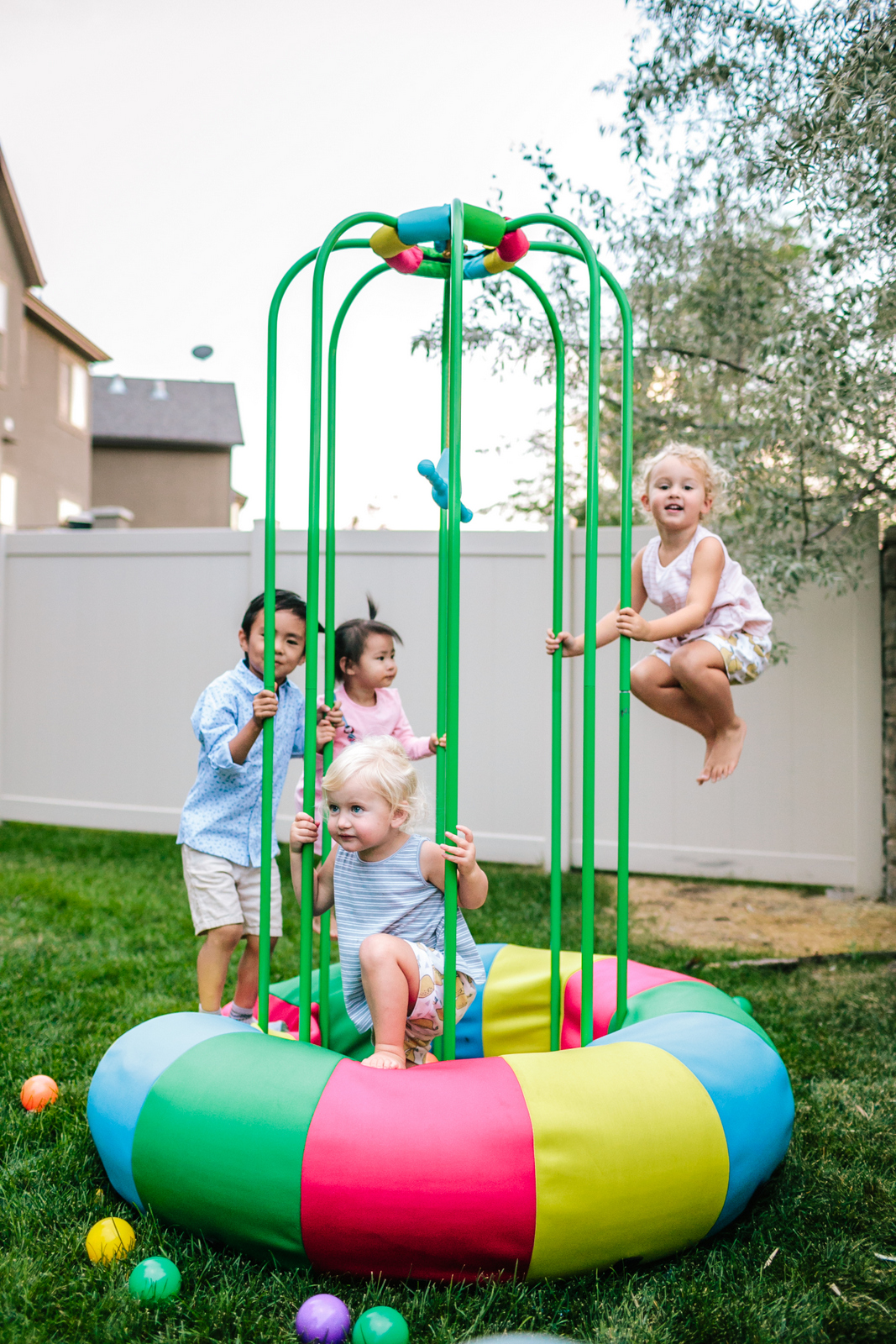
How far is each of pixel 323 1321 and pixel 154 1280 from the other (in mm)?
341

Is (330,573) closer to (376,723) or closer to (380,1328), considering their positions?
(376,723)

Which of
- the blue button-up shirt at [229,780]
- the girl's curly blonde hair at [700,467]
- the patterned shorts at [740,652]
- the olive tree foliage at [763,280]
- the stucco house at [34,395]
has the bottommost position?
the blue button-up shirt at [229,780]

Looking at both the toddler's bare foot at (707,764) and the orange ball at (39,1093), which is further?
the toddler's bare foot at (707,764)

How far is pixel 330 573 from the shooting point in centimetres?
237

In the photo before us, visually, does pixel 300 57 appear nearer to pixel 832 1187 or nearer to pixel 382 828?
pixel 382 828

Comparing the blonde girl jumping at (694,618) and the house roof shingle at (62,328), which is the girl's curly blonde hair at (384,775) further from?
the house roof shingle at (62,328)

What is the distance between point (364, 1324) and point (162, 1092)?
23.9 inches

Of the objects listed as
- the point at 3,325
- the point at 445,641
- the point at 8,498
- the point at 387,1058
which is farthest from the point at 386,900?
the point at 3,325

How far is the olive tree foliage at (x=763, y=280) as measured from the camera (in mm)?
3568

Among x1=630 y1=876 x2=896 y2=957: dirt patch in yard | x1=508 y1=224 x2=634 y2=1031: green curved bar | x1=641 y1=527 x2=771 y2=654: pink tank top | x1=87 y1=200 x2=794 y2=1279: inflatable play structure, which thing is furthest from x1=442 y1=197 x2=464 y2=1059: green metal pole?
x1=630 y1=876 x2=896 y2=957: dirt patch in yard

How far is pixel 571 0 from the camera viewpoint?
16.2 ft

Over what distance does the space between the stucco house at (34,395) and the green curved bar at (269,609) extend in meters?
11.9

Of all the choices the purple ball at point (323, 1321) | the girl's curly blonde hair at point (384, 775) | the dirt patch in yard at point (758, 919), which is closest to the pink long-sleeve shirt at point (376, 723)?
the girl's curly blonde hair at point (384, 775)

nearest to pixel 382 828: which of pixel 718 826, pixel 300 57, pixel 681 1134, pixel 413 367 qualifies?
pixel 681 1134
